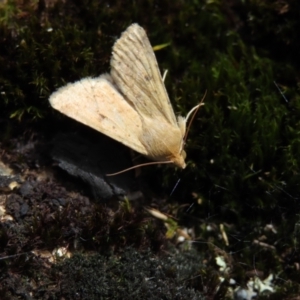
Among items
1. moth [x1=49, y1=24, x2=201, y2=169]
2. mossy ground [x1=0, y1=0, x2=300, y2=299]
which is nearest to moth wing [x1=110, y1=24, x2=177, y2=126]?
moth [x1=49, y1=24, x2=201, y2=169]

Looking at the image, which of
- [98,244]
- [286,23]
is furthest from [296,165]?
[98,244]

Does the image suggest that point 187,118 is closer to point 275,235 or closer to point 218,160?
point 218,160

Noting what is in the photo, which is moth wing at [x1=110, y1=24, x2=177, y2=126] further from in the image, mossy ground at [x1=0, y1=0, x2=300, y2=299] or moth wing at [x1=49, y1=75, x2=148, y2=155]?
mossy ground at [x1=0, y1=0, x2=300, y2=299]

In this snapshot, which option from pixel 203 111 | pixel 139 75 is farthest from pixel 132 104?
pixel 203 111

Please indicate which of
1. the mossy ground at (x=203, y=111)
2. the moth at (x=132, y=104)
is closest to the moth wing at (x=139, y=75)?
the moth at (x=132, y=104)

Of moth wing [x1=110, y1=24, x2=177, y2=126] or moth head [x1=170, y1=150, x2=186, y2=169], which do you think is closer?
moth head [x1=170, y1=150, x2=186, y2=169]

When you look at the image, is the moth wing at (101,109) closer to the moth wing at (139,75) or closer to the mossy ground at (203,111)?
the moth wing at (139,75)

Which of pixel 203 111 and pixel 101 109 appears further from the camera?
pixel 203 111

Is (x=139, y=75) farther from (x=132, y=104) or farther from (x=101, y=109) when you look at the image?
(x=101, y=109)
